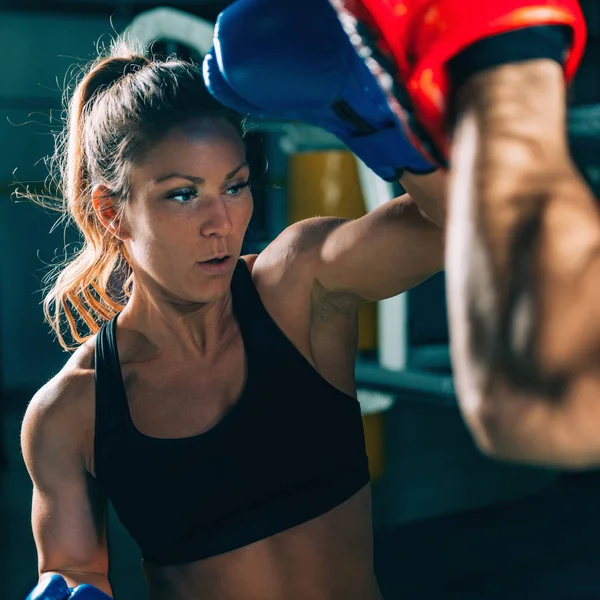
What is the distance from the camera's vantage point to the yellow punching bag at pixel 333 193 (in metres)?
2.91

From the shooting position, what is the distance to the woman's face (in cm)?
106

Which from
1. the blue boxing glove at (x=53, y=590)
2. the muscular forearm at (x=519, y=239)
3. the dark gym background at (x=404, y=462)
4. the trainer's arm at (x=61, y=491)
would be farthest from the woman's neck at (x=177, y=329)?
the dark gym background at (x=404, y=462)

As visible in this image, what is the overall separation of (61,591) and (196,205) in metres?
0.49

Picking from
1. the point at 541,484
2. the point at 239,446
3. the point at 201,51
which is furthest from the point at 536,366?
the point at 541,484

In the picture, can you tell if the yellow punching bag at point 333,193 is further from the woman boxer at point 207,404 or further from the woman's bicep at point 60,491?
the woman's bicep at point 60,491

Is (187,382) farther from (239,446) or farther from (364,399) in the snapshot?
(364,399)

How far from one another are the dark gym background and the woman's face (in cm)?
146

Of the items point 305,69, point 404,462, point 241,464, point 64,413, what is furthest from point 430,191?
point 404,462

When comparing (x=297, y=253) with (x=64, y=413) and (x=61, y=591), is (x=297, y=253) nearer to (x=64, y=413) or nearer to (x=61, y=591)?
(x=64, y=413)

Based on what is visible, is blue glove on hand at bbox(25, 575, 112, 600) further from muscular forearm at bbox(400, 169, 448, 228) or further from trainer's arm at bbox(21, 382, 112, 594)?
muscular forearm at bbox(400, 169, 448, 228)

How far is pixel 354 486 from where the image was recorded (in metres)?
1.11

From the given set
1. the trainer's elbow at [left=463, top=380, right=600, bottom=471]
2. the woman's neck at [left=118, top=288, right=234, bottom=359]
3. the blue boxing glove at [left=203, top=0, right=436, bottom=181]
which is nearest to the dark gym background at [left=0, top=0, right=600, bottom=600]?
the woman's neck at [left=118, top=288, right=234, bottom=359]

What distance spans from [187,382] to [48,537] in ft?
0.86

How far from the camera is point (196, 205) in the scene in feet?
3.52
